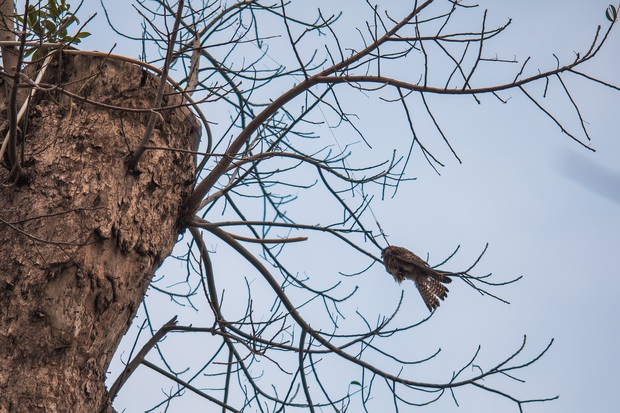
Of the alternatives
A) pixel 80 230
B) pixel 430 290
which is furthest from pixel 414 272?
pixel 80 230

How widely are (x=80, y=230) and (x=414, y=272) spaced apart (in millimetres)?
1441

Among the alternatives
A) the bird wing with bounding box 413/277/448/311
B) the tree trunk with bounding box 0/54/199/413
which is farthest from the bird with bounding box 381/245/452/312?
the tree trunk with bounding box 0/54/199/413

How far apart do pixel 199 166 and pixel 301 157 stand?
0.39 meters

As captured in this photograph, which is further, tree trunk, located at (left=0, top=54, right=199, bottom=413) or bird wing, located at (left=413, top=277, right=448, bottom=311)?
bird wing, located at (left=413, top=277, right=448, bottom=311)

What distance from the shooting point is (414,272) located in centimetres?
292

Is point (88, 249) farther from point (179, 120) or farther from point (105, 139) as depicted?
point (179, 120)

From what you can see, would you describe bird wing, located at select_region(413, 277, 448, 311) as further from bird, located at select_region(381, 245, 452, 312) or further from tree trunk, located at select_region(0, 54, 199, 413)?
tree trunk, located at select_region(0, 54, 199, 413)

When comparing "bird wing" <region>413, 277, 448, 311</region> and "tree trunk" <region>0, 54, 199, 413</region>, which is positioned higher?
"bird wing" <region>413, 277, 448, 311</region>

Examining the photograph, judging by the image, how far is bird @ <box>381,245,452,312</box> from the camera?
289 cm

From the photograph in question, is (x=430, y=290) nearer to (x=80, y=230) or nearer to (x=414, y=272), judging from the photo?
(x=414, y=272)

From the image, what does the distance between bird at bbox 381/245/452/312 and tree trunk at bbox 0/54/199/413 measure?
1.00 m

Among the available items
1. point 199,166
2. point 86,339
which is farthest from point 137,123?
point 86,339

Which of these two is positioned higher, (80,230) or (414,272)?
(414,272)

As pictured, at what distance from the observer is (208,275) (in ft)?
9.54
